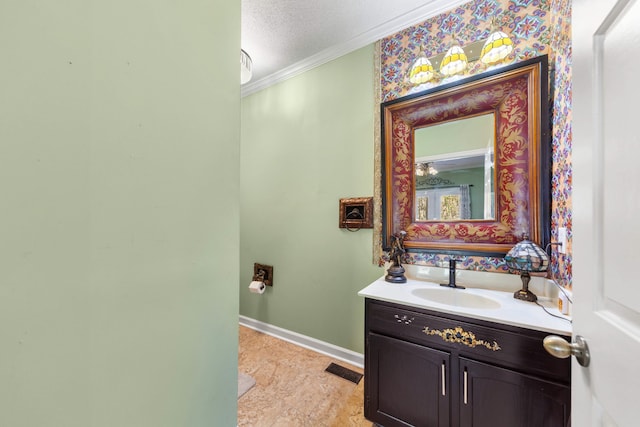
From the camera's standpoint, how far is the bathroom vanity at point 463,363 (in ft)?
3.10

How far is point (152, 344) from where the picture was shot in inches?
21.8

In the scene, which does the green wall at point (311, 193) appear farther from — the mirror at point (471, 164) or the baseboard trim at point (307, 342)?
the mirror at point (471, 164)

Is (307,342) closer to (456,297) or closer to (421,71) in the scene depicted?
(456,297)

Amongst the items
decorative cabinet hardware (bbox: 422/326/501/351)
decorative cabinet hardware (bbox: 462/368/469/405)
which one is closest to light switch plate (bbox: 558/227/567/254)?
decorative cabinet hardware (bbox: 422/326/501/351)

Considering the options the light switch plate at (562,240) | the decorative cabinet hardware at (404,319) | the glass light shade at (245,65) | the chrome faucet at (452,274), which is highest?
the glass light shade at (245,65)

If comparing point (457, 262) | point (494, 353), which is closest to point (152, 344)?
point (494, 353)

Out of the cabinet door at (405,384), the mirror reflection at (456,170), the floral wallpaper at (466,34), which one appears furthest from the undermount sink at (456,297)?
the floral wallpaper at (466,34)

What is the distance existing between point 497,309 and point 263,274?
1979mm

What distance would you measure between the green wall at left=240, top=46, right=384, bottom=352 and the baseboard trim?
48mm

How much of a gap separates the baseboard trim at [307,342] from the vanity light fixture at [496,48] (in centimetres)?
225

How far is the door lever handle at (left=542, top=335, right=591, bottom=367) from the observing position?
1.90 feet

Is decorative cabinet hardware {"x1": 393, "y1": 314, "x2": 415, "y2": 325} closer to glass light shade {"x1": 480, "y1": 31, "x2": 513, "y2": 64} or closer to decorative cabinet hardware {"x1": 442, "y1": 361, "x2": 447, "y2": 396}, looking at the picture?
decorative cabinet hardware {"x1": 442, "y1": 361, "x2": 447, "y2": 396}

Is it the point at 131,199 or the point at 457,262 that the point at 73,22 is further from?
the point at 457,262

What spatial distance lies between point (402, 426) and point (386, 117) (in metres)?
1.91
